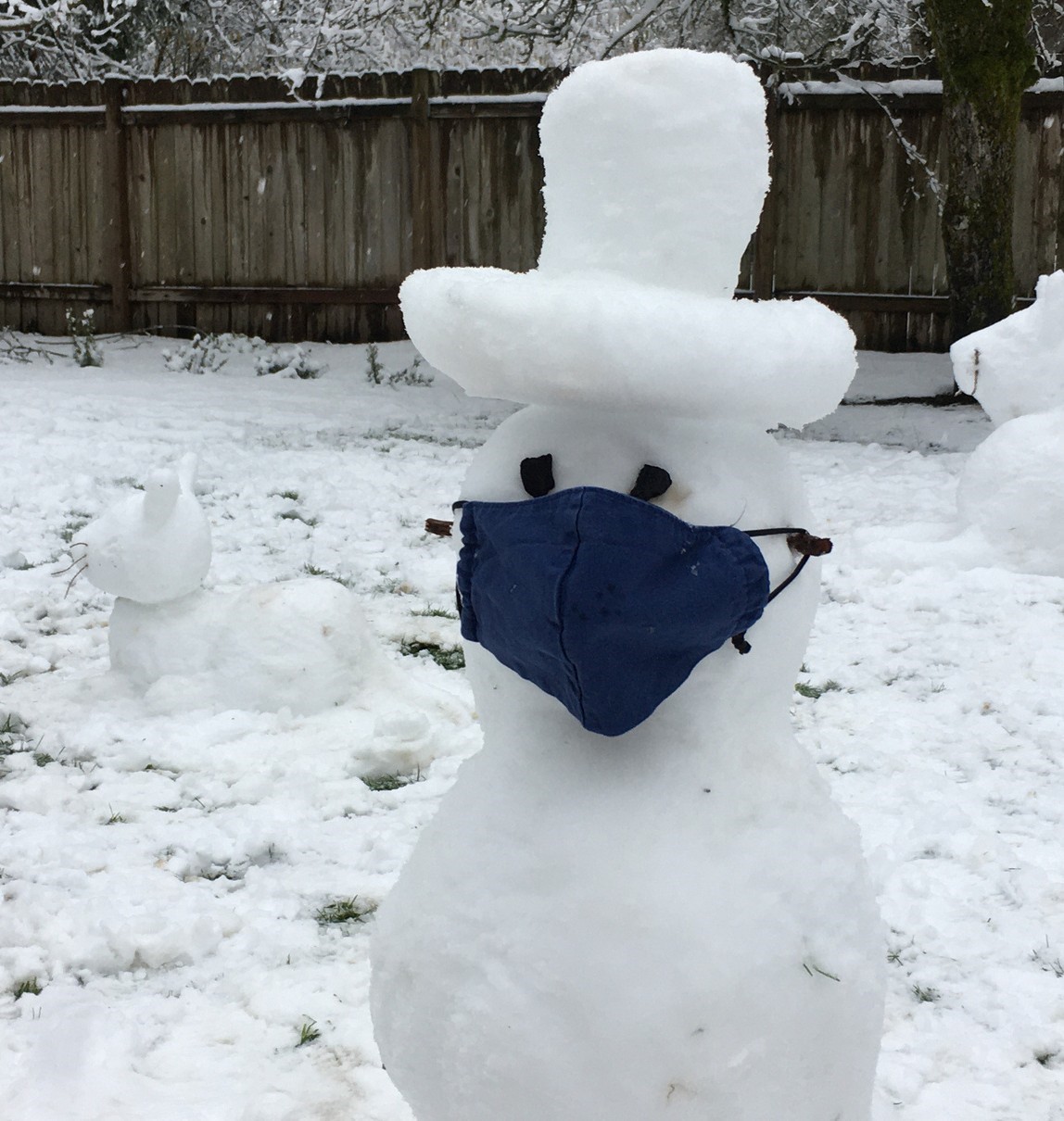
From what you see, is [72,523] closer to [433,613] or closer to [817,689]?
[433,613]

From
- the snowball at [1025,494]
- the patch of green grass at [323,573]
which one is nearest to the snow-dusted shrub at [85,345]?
the patch of green grass at [323,573]

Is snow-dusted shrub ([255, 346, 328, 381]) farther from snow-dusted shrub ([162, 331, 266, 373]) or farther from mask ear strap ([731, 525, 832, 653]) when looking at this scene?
mask ear strap ([731, 525, 832, 653])

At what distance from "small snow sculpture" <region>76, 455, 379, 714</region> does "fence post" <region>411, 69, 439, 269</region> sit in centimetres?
646

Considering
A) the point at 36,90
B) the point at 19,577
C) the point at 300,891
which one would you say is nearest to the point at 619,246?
the point at 300,891

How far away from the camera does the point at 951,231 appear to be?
7.86 metres

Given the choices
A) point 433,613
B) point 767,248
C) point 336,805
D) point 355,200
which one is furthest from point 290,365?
point 336,805

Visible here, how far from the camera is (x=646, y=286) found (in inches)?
58.9

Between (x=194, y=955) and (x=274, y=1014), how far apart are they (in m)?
0.26

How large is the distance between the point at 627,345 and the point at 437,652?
9.46 feet

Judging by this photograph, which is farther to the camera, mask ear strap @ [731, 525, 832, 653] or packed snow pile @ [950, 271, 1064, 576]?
packed snow pile @ [950, 271, 1064, 576]

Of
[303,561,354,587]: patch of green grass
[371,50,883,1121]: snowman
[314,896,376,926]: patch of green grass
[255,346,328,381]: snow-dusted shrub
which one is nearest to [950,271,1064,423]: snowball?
[303,561,354,587]: patch of green grass

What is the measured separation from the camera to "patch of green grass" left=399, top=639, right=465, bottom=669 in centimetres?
407

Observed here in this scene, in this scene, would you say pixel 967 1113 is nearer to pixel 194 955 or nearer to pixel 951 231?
pixel 194 955

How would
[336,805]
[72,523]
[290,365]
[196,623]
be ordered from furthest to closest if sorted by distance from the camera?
[290,365] → [72,523] → [196,623] → [336,805]
